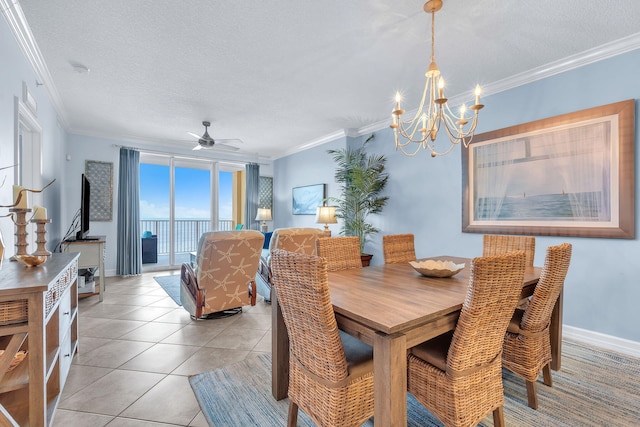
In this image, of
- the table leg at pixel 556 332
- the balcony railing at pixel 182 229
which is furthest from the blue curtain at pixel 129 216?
the table leg at pixel 556 332

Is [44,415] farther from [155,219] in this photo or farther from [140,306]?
[155,219]

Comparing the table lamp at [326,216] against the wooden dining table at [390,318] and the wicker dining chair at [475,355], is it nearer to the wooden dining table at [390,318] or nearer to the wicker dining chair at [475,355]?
the wooden dining table at [390,318]

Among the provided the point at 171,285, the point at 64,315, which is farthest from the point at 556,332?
the point at 171,285

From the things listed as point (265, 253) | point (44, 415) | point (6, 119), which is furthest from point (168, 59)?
point (44, 415)

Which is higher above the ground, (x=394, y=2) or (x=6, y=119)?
(x=394, y=2)

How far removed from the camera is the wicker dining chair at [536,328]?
167 centimetres

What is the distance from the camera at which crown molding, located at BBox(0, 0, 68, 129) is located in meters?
2.01

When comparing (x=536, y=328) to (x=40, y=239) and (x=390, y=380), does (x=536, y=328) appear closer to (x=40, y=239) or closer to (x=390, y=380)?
(x=390, y=380)

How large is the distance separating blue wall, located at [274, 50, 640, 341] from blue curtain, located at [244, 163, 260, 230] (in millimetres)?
3223

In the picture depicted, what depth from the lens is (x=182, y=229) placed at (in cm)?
755

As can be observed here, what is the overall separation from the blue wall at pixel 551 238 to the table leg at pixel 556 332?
0.83 m

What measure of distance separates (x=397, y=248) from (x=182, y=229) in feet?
20.9

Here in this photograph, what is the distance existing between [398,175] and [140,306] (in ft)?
12.4

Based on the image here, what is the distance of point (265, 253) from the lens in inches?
158
